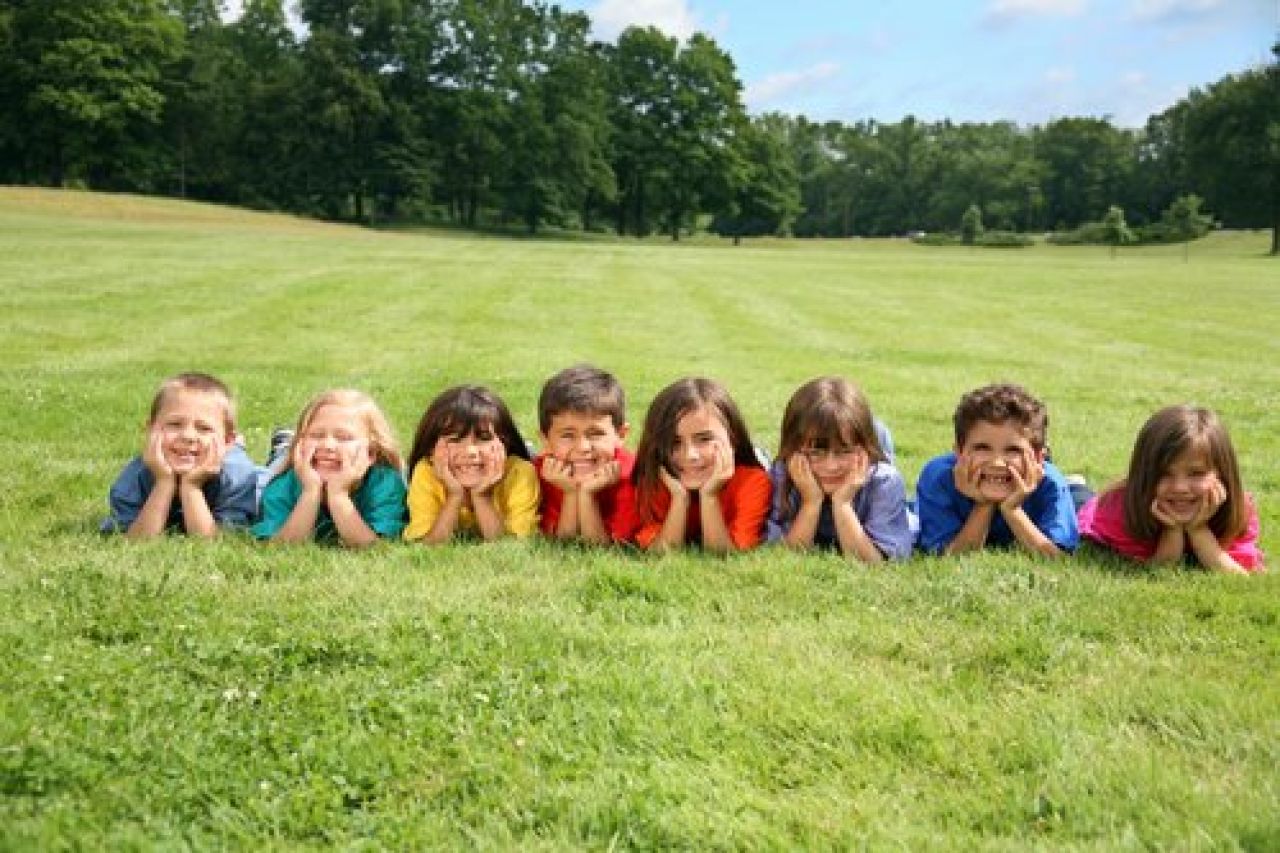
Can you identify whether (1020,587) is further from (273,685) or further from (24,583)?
(24,583)

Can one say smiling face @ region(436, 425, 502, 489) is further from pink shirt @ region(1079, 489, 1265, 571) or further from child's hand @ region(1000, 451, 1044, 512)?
pink shirt @ region(1079, 489, 1265, 571)

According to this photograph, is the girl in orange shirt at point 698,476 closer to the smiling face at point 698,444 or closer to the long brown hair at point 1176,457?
the smiling face at point 698,444

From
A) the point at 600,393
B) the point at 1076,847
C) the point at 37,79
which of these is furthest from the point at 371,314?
the point at 37,79

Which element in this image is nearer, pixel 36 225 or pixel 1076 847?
pixel 1076 847

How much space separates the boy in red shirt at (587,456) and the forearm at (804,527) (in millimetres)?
836

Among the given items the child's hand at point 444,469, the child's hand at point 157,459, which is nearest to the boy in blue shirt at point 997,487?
the child's hand at point 444,469

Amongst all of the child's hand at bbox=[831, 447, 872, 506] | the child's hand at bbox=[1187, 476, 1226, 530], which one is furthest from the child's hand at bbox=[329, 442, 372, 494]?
the child's hand at bbox=[1187, 476, 1226, 530]

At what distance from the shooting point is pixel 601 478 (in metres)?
5.88

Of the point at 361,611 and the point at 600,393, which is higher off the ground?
the point at 600,393

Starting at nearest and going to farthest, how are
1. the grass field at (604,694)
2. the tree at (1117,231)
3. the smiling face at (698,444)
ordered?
the grass field at (604,694) → the smiling face at (698,444) → the tree at (1117,231)

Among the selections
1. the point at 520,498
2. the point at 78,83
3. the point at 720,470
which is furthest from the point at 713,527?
the point at 78,83

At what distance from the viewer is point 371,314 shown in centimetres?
1923

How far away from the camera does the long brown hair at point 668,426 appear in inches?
226

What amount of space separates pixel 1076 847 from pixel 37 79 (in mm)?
86552
